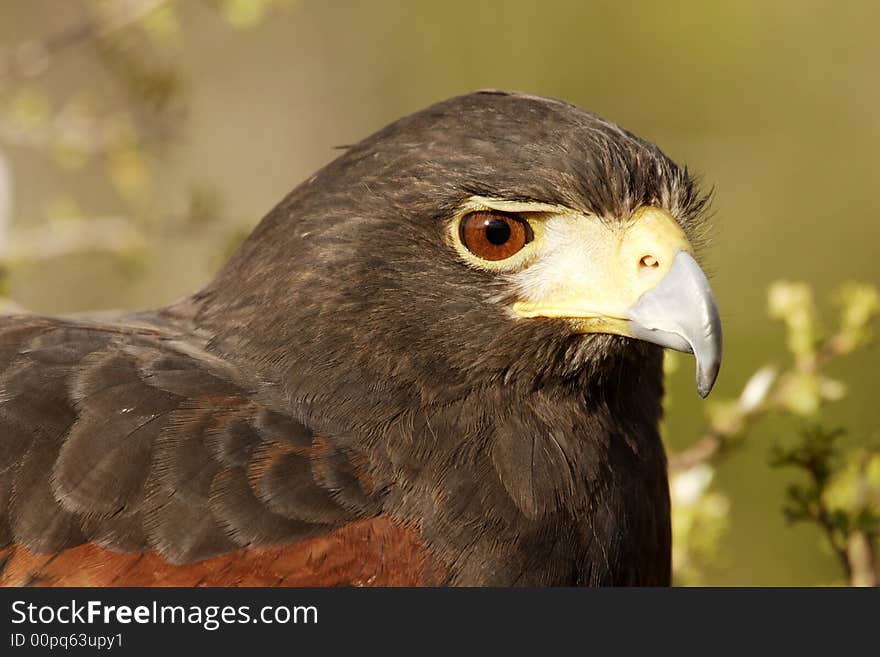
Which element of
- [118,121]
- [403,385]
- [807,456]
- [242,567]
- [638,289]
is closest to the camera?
[242,567]

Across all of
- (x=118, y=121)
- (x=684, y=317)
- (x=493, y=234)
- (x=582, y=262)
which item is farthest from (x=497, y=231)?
(x=118, y=121)

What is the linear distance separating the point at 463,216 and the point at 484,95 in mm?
389

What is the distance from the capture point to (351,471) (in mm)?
2871

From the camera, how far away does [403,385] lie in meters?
3.03

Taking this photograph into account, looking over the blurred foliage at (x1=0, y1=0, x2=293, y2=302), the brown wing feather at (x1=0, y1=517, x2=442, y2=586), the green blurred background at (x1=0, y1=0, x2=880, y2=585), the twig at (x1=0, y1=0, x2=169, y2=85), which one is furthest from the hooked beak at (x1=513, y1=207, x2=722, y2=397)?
the green blurred background at (x1=0, y1=0, x2=880, y2=585)

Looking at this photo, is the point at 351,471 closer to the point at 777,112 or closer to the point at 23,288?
the point at 23,288

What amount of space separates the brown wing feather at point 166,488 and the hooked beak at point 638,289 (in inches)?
27.6

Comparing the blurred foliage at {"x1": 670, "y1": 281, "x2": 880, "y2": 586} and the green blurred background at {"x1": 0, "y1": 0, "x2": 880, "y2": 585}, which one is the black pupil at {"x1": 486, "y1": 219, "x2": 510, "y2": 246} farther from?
the green blurred background at {"x1": 0, "y1": 0, "x2": 880, "y2": 585}

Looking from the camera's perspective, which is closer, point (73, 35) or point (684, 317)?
point (684, 317)

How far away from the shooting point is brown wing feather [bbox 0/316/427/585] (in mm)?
2652

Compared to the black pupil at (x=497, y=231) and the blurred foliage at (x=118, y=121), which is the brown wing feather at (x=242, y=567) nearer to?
the black pupil at (x=497, y=231)

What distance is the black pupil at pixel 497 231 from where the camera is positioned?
2990mm

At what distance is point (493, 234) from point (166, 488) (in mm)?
1041

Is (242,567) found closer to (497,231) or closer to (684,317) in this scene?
(497,231)
